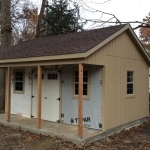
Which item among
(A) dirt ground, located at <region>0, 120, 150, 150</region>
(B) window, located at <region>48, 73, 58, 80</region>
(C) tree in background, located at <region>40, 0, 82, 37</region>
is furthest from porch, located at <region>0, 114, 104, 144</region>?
(C) tree in background, located at <region>40, 0, 82, 37</region>

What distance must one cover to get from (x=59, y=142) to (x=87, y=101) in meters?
2.05

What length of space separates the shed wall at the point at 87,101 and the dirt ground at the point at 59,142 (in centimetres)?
95

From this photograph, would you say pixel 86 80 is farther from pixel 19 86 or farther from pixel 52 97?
pixel 19 86

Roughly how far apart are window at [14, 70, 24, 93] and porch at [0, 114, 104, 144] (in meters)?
1.76

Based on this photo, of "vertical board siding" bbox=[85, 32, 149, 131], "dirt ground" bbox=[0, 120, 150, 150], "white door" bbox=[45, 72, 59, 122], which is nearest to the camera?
Result: "dirt ground" bbox=[0, 120, 150, 150]

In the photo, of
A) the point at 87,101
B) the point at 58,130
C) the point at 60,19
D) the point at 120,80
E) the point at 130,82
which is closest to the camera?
the point at 58,130

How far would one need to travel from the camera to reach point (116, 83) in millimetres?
8039

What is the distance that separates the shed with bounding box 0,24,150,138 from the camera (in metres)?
7.06

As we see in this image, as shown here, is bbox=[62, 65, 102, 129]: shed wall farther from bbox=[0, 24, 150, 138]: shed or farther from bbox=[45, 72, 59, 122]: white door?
bbox=[45, 72, 59, 122]: white door

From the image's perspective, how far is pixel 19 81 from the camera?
10352 millimetres

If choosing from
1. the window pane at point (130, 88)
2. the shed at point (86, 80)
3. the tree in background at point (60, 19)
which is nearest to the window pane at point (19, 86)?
the shed at point (86, 80)

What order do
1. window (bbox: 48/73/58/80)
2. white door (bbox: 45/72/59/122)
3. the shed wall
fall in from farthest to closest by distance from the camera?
window (bbox: 48/73/58/80) → white door (bbox: 45/72/59/122) → the shed wall

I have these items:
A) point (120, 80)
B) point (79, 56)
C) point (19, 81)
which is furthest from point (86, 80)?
point (19, 81)

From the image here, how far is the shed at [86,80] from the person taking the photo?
7062mm
